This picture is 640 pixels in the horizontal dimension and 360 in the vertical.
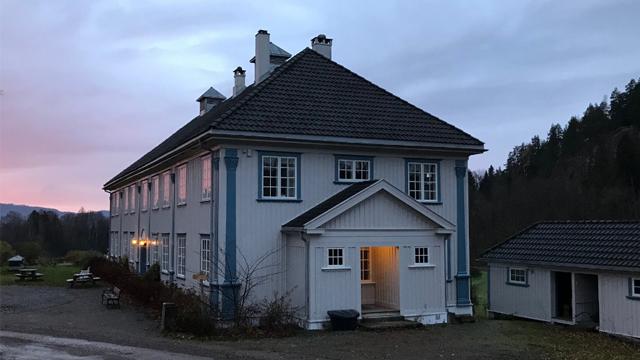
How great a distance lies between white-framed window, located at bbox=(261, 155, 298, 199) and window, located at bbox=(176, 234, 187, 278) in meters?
4.79

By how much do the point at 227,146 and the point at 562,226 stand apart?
13.9 m

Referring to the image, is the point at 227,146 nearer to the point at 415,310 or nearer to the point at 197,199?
the point at 197,199

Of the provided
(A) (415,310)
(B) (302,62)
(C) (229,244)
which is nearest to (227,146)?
(C) (229,244)

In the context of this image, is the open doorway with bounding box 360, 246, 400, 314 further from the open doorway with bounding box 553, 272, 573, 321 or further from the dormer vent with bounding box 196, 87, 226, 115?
the dormer vent with bounding box 196, 87, 226, 115

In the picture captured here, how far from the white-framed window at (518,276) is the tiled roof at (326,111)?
6.15 meters

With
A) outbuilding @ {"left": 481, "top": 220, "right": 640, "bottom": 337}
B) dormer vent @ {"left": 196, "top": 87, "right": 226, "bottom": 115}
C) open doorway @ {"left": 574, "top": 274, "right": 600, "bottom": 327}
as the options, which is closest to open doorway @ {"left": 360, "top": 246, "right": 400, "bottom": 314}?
outbuilding @ {"left": 481, "top": 220, "right": 640, "bottom": 337}

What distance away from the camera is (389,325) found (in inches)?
696

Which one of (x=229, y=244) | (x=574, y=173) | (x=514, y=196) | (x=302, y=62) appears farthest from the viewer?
(x=574, y=173)

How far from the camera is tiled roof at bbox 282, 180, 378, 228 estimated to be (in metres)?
18.1

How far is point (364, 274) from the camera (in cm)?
2066

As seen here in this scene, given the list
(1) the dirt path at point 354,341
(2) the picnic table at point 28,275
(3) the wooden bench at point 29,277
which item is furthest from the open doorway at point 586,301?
(3) the wooden bench at point 29,277

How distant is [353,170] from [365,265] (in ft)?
10.5

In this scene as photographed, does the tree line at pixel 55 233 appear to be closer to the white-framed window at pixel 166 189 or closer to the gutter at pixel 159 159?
the gutter at pixel 159 159

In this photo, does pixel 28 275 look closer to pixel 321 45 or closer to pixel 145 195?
pixel 145 195
